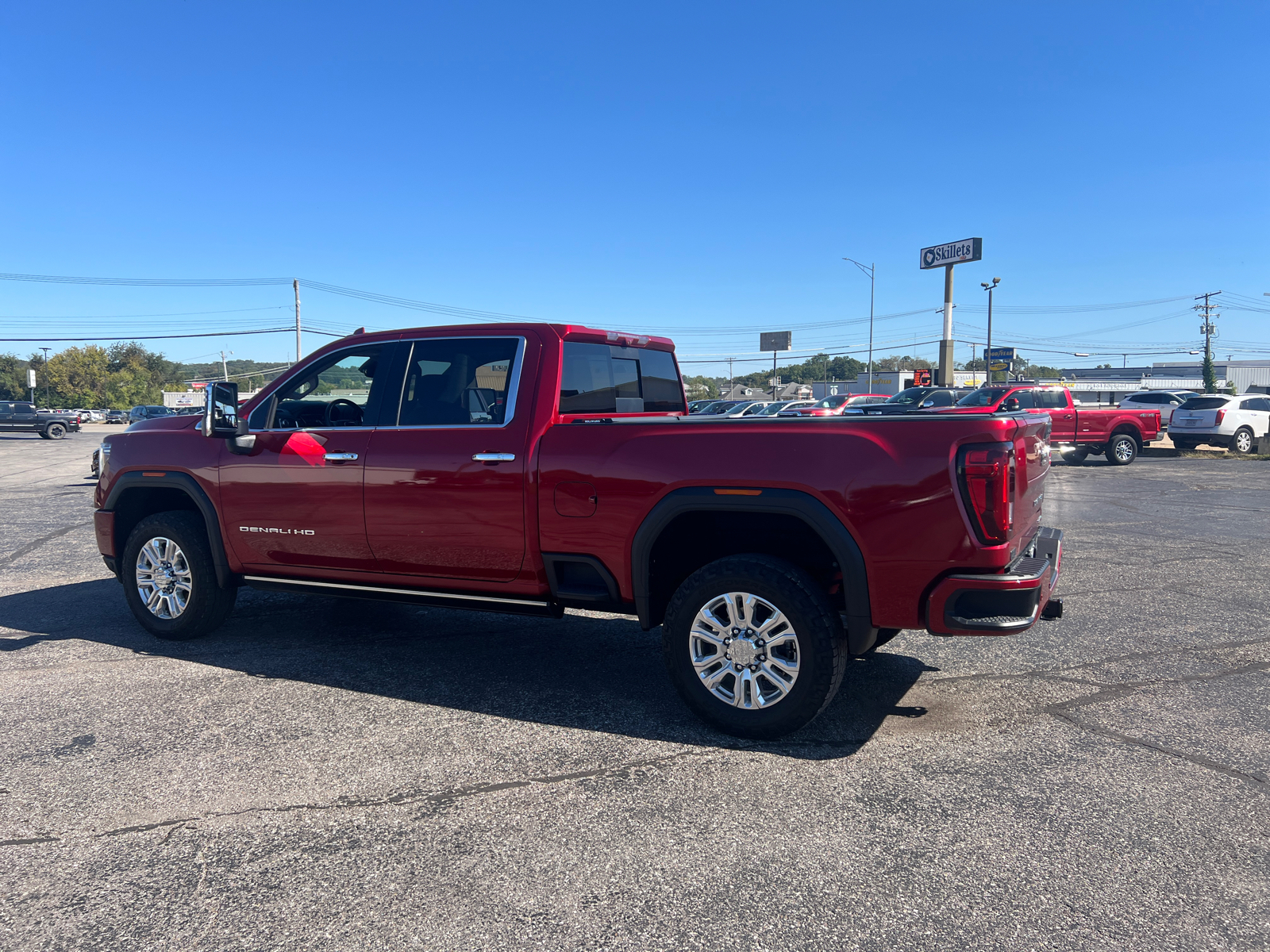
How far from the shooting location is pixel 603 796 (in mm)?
3537

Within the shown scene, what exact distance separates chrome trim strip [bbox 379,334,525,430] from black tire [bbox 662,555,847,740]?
1.35 metres

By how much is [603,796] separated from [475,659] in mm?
2039

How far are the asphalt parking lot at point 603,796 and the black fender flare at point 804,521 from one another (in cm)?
63

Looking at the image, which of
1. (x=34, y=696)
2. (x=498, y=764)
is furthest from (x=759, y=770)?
(x=34, y=696)

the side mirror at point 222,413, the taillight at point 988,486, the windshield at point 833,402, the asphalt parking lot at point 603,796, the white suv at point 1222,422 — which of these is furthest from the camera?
the windshield at point 833,402

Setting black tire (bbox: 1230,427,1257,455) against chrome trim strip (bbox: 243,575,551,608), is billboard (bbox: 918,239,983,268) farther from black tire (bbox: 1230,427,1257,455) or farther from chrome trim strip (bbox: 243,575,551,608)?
chrome trim strip (bbox: 243,575,551,608)

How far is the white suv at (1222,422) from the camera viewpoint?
24.2m

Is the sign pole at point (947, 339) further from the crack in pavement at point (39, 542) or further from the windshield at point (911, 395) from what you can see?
the crack in pavement at point (39, 542)

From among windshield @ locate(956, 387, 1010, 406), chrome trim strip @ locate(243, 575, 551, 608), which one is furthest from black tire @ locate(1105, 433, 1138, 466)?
chrome trim strip @ locate(243, 575, 551, 608)

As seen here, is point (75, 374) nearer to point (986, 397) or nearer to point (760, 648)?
point (986, 397)

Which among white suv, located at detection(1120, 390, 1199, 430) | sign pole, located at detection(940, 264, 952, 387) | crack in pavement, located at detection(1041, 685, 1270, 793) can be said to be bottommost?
crack in pavement, located at detection(1041, 685, 1270, 793)

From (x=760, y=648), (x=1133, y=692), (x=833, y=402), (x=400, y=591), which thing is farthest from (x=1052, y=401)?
(x=400, y=591)

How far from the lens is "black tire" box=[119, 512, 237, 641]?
5582 millimetres

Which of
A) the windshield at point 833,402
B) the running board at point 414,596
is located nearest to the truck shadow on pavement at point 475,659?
the running board at point 414,596
